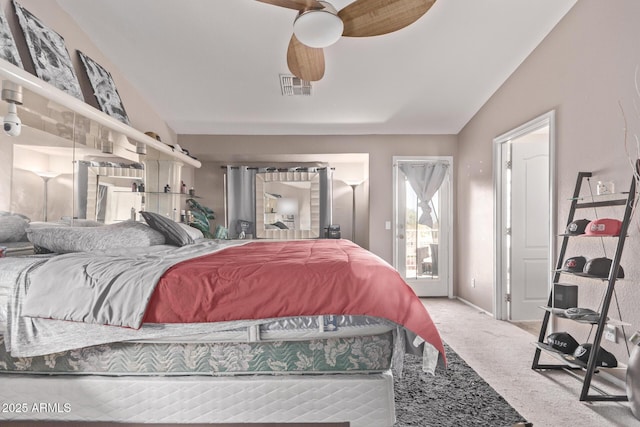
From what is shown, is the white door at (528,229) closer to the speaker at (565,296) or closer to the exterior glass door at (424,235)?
the exterior glass door at (424,235)

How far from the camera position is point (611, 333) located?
2.50 metres

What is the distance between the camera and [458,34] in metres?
3.19

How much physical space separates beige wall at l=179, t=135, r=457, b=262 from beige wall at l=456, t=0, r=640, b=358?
47.5 inches

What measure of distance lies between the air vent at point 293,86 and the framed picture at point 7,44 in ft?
7.13

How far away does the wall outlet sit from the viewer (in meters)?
2.47

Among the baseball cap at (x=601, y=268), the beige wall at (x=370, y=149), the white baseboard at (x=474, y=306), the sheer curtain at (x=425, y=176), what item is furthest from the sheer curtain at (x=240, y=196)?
the baseball cap at (x=601, y=268)

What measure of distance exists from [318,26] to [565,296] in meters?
2.43

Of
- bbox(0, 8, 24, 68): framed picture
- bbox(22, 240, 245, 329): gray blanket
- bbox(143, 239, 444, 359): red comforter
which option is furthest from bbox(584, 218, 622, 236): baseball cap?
bbox(0, 8, 24, 68): framed picture

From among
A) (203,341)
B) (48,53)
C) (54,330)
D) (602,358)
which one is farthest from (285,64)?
(602,358)

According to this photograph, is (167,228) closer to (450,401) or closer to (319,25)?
(319,25)

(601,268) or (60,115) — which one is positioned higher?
(60,115)

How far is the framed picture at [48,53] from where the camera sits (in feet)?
7.52

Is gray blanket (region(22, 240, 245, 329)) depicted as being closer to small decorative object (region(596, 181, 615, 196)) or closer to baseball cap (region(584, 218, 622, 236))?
baseball cap (region(584, 218, 622, 236))

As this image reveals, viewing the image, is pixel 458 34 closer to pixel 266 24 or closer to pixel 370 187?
pixel 266 24
